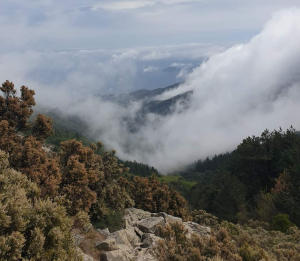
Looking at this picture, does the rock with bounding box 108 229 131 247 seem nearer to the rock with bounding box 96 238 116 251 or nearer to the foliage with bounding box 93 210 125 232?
the rock with bounding box 96 238 116 251

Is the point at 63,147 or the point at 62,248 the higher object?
the point at 63,147

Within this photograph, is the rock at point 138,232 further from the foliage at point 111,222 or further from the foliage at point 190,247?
the foliage at point 190,247

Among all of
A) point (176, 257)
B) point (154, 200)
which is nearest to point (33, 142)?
point (176, 257)

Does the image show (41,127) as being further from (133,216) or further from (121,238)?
(133,216)

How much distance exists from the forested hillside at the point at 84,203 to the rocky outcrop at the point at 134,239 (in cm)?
79

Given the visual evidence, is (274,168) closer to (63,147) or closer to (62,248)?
(63,147)

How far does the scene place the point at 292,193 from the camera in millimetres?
36562

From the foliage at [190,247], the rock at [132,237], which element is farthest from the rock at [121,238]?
the foliage at [190,247]

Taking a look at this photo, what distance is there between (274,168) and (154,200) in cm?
3529

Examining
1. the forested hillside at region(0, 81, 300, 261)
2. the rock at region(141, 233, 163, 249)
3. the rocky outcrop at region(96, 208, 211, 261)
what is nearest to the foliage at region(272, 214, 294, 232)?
the forested hillside at region(0, 81, 300, 261)

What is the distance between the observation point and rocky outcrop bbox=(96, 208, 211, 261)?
13.8 meters

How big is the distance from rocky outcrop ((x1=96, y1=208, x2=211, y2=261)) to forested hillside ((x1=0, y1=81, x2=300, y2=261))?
2.58ft

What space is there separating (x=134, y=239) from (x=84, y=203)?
4481 mm

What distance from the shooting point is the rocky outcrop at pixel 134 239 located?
13843 millimetres
